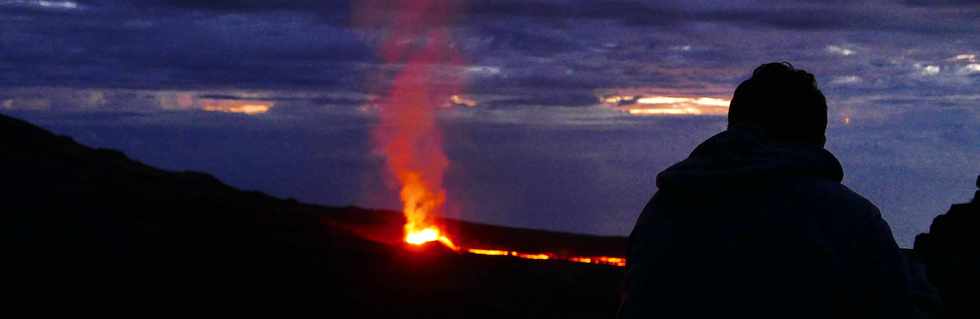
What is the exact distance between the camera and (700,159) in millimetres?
3574

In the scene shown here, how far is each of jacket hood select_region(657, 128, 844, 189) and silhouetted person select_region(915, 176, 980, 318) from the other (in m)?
2.87

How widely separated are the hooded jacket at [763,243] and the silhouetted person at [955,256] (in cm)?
289

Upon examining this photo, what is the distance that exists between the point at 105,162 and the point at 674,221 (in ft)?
93.7

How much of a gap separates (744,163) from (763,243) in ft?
0.82

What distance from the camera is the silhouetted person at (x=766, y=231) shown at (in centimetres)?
331

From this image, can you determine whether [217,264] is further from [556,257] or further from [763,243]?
[763,243]

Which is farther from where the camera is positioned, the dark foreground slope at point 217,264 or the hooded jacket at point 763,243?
the dark foreground slope at point 217,264

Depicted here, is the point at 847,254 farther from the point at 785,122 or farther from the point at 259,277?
the point at 259,277

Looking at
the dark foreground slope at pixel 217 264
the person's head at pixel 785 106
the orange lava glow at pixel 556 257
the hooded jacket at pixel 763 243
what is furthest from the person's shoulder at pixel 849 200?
the orange lava glow at pixel 556 257

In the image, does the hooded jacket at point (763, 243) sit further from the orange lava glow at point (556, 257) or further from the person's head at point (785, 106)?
the orange lava glow at point (556, 257)

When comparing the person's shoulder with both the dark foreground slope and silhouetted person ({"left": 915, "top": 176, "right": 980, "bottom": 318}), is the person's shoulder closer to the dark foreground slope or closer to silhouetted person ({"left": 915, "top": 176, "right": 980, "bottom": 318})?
silhouetted person ({"left": 915, "top": 176, "right": 980, "bottom": 318})

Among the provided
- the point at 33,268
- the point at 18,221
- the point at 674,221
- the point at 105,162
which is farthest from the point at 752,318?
the point at 105,162

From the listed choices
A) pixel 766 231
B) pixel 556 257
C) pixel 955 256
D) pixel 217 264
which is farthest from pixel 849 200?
pixel 556 257

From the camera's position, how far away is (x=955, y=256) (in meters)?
6.44
